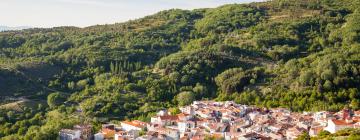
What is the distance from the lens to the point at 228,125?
4622 centimetres

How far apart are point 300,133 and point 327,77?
18.5 metres

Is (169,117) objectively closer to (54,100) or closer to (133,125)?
(133,125)

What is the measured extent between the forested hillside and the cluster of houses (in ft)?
12.5

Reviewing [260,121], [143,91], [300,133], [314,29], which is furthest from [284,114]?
[314,29]

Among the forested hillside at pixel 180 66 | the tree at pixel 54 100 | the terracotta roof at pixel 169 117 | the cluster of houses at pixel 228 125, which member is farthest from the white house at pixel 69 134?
the tree at pixel 54 100

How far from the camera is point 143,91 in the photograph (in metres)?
63.1

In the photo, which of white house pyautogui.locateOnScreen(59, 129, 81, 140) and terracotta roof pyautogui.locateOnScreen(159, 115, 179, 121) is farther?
terracotta roof pyautogui.locateOnScreen(159, 115, 179, 121)

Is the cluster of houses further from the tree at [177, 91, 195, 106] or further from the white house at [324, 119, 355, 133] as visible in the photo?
the tree at [177, 91, 195, 106]

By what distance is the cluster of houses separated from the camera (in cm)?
4194

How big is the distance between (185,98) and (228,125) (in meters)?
13.8

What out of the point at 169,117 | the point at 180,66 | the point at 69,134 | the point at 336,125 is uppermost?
the point at 180,66

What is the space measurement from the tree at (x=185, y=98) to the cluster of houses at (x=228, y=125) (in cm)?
632

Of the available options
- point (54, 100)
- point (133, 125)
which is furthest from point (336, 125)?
point (54, 100)

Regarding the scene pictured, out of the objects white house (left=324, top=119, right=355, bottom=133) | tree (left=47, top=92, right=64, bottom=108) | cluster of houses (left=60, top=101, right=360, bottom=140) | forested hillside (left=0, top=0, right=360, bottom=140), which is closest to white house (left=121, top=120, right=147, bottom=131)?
cluster of houses (left=60, top=101, right=360, bottom=140)
